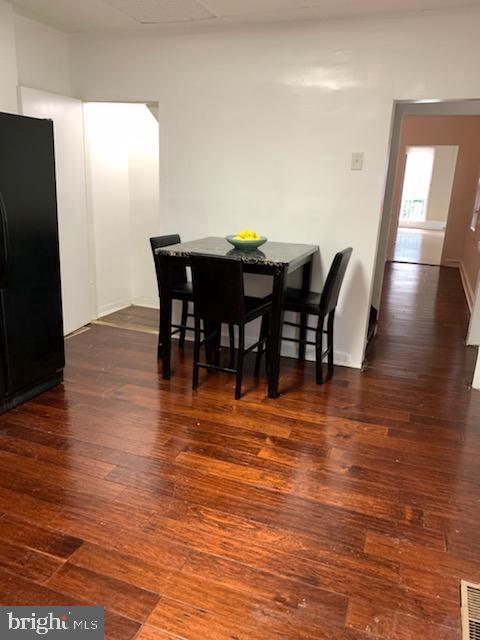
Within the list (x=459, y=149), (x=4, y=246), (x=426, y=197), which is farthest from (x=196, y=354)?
(x=426, y=197)

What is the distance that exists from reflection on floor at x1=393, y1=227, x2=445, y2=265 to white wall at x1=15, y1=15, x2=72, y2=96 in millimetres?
6962

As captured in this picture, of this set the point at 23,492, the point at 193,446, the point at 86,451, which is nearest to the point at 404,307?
the point at 193,446

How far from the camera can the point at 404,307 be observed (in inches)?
220

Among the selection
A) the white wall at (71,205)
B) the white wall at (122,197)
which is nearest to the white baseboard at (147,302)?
the white wall at (122,197)

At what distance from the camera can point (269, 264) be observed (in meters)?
2.89

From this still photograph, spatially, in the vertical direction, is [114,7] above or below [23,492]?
above

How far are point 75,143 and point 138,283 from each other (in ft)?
5.18

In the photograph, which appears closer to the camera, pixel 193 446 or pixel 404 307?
pixel 193 446

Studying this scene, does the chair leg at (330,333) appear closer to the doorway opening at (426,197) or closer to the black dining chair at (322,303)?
the black dining chair at (322,303)

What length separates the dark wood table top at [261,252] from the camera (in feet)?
9.53

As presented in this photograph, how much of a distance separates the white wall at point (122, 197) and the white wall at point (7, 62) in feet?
2.68

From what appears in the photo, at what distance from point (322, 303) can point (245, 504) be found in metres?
1.54

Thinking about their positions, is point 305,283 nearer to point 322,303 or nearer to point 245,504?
point 322,303

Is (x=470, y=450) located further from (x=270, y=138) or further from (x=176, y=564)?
(x=270, y=138)
